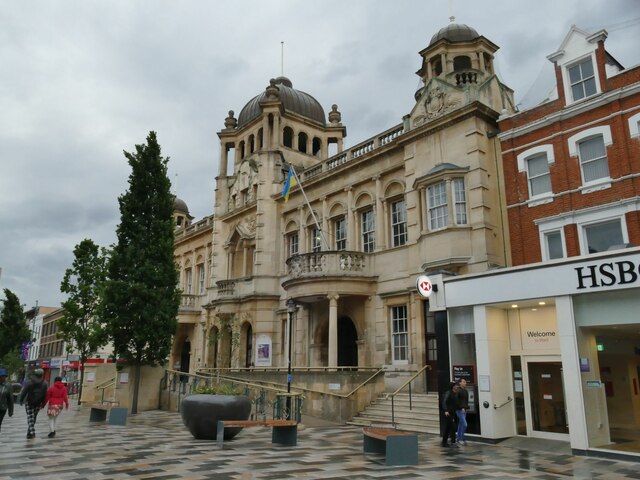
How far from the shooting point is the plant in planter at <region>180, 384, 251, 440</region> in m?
13.6

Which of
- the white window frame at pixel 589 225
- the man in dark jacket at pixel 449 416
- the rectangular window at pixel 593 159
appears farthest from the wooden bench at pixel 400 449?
the rectangular window at pixel 593 159

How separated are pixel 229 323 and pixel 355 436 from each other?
51.6 ft

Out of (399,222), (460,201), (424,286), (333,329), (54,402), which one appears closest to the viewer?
(54,402)

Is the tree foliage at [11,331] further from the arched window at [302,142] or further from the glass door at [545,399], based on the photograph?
the glass door at [545,399]

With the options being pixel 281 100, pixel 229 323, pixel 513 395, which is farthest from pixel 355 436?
pixel 281 100

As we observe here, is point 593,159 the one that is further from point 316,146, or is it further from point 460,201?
point 316,146

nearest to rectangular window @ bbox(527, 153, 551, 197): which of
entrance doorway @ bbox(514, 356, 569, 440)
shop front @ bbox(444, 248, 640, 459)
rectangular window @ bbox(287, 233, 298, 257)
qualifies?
shop front @ bbox(444, 248, 640, 459)

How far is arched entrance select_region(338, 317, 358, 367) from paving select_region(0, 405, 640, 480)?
9713 mm

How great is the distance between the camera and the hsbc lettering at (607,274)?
1153 cm

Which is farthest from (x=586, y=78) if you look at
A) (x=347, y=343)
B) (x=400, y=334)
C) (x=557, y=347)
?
(x=347, y=343)

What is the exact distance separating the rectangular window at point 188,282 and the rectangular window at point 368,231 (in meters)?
19.3

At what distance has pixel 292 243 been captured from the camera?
96.8 ft

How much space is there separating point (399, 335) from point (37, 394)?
44.2ft

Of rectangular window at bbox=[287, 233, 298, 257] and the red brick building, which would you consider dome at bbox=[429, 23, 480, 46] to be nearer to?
the red brick building
